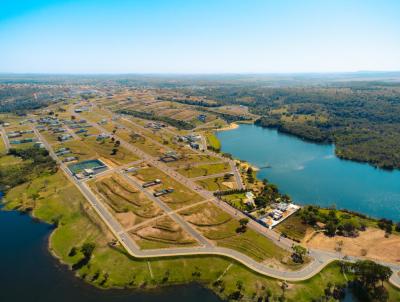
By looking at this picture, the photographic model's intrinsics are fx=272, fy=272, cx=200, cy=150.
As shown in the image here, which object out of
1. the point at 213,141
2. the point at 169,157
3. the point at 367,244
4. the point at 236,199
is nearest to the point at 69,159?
the point at 169,157

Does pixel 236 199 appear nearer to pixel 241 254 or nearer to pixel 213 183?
pixel 213 183

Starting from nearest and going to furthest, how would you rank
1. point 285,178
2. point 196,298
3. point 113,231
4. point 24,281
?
point 196,298 → point 24,281 → point 113,231 → point 285,178

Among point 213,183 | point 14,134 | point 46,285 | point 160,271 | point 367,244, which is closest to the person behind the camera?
point 46,285

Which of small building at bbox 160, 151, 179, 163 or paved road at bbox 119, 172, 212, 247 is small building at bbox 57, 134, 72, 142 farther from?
paved road at bbox 119, 172, 212, 247

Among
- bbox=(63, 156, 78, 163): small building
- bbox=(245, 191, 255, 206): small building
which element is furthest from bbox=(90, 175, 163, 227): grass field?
bbox=(63, 156, 78, 163): small building

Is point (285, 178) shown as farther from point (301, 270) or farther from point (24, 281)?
point (24, 281)

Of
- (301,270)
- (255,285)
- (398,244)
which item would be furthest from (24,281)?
(398,244)
